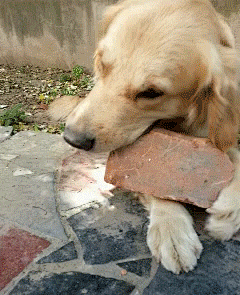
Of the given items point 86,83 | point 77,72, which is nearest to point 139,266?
point 86,83

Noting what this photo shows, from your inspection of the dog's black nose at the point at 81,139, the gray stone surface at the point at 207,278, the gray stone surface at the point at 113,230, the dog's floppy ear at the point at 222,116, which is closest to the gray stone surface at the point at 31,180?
the gray stone surface at the point at 113,230

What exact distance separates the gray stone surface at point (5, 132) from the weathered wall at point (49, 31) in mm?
2454

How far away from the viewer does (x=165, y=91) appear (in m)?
2.12

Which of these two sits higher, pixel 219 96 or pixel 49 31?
pixel 219 96

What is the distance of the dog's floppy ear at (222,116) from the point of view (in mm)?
2164

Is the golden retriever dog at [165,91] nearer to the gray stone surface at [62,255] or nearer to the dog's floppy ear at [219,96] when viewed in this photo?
the dog's floppy ear at [219,96]

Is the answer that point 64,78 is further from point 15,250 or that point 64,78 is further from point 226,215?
point 226,215

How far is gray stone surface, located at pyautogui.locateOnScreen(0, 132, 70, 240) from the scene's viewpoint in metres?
2.22

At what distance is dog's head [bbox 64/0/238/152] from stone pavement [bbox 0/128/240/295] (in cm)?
→ 46

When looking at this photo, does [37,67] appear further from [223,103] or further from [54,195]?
[223,103]

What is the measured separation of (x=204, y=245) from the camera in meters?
2.01

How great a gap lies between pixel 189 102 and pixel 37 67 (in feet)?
16.1

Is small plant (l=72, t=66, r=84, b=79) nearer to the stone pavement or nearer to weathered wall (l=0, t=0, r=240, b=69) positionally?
weathered wall (l=0, t=0, r=240, b=69)

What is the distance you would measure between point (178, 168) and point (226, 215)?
1.19ft
